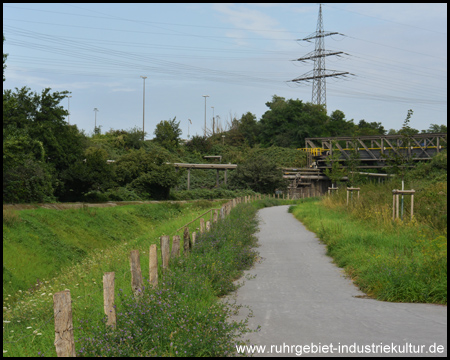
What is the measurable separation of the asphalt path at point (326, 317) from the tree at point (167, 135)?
7706cm

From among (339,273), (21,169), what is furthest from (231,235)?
(21,169)

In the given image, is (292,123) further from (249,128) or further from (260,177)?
(260,177)

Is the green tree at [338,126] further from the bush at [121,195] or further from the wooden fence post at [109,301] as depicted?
the wooden fence post at [109,301]

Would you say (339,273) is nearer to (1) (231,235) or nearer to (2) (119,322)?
(1) (231,235)

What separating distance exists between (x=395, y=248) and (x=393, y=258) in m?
1.24

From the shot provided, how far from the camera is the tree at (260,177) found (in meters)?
66.4

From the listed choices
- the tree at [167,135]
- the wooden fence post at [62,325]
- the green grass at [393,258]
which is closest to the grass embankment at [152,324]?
the wooden fence post at [62,325]

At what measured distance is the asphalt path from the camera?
656cm

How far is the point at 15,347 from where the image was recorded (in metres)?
6.45

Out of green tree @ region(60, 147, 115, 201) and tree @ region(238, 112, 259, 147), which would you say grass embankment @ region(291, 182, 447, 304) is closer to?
green tree @ region(60, 147, 115, 201)

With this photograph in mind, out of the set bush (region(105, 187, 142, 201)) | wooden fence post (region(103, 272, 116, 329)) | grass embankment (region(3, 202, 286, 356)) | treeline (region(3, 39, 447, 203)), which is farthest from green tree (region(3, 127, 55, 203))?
wooden fence post (region(103, 272, 116, 329))

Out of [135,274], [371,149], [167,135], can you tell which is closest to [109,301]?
[135,274]

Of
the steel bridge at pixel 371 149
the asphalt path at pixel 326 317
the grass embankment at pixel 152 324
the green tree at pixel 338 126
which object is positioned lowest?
the asphalt path at pixel 326 317

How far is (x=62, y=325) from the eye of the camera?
5297 mm
